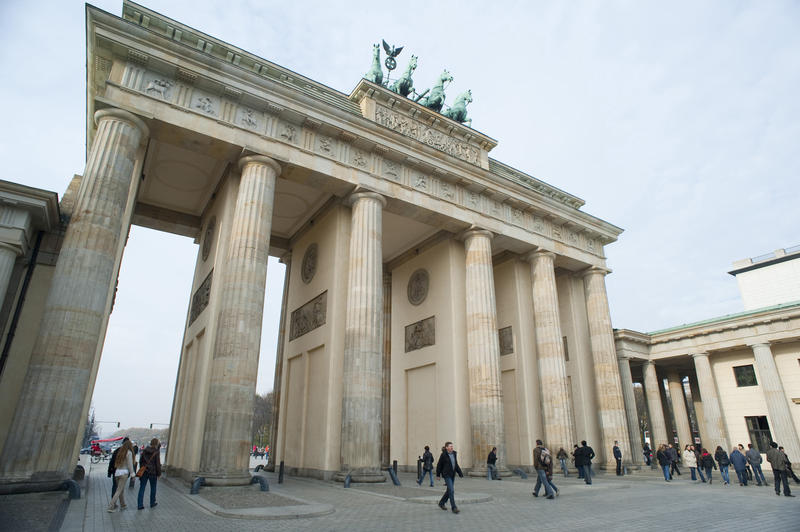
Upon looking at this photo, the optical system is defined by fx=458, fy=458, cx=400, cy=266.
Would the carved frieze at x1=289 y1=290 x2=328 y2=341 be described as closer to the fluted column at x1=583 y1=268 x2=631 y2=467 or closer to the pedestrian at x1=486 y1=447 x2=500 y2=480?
the pedestrian at x1=486 y1=447 x2=500 y2=480

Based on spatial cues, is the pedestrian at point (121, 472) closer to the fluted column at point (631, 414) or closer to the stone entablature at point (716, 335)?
the fluted column at point (631, 414)

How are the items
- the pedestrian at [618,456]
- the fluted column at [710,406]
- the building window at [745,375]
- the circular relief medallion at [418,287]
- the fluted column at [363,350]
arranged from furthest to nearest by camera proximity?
the building window at [745,375]
the fluted column at [710,406]
the circular relief medallion at [418,287]
the pedestrian at [618,456]
the fluted column at [363,350]

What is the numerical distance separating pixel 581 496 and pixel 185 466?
→ 11.4 m

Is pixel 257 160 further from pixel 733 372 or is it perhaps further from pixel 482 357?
pixel 733 372

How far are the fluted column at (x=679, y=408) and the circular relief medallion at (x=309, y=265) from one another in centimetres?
2445

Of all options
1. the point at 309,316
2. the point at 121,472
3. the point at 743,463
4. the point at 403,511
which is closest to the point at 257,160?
the point at 309,316

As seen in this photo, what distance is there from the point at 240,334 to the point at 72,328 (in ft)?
12.9

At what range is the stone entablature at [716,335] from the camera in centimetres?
2394

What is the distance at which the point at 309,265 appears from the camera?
20156 millimetres

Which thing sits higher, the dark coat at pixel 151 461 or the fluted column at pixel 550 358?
the fluted column at pixel 550 358

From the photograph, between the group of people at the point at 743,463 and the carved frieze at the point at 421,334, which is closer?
the group of people at the point at 743,463

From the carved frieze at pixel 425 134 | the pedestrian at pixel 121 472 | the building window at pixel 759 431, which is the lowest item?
the pedestrian at pixel 121 472

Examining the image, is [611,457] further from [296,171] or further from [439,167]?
[296,171]

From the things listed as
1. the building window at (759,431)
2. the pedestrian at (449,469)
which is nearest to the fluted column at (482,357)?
the pedestrian at (449,469)
